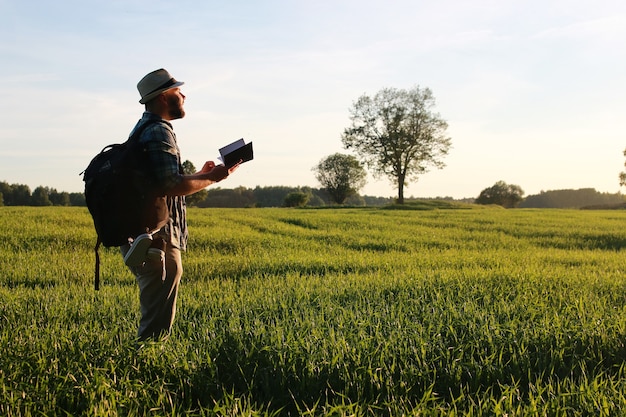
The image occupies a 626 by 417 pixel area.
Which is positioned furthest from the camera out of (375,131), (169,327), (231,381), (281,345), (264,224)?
(375,131)

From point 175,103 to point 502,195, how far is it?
96657 millimetres

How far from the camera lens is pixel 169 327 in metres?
4.44

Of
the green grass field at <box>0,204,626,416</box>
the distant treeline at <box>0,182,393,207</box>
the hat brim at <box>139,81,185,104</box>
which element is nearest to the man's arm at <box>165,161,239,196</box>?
the hat brim at <box>139,81,185,104</box>

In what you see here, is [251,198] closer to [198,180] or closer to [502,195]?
[502,195]

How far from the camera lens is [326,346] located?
164 inches

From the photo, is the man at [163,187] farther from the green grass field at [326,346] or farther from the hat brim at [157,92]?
the green grass field at [326,346]

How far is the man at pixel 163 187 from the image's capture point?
390 cm

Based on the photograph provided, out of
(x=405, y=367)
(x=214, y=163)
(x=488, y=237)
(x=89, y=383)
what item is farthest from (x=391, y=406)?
(x=488, y=237)

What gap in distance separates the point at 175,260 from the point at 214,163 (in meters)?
0.90

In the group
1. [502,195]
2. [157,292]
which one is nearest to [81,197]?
[502,195]

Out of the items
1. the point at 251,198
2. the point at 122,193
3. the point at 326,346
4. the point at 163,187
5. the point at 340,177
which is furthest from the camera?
the point at 251,198

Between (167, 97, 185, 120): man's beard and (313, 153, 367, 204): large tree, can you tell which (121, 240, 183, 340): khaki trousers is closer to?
(167, 97, 185, 120): man's beard

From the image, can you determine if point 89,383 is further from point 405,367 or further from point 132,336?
point 405,367

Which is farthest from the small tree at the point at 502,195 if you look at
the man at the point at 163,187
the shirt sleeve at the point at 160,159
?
the shirt sleeve at the point at 160,159
